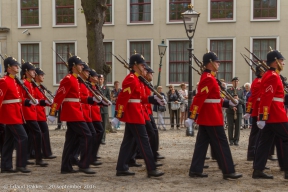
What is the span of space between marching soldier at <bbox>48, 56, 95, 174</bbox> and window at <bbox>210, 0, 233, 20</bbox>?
21216 mm

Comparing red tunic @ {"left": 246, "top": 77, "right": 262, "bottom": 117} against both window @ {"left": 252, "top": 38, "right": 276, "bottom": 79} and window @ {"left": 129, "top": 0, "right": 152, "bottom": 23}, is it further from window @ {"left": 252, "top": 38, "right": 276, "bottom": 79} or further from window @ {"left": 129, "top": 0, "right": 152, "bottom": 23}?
window @ {"left": 129, "top": 0, "right": 152, "bottom": 23}

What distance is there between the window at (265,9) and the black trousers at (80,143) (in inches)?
849

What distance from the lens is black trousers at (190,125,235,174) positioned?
Result: 10227 mm

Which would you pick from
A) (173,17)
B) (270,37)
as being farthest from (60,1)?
(270,37)

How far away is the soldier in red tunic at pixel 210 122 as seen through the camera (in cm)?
1021

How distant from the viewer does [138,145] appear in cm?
1054

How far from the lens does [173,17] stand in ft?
105

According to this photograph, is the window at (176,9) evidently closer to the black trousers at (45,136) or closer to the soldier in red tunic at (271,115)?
the black trousers at (45,136)

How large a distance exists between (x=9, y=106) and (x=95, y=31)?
950 centimetres

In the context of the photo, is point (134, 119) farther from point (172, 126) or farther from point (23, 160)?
point (172, 126)

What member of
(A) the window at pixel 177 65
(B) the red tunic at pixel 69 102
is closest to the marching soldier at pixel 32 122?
(B) the red tunic at pixel 69 102

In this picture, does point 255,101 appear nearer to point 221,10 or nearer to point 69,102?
Result: point 69,102

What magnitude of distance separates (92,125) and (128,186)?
2.25 meters

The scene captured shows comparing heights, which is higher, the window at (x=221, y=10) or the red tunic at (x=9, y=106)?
the window at (x=221, y=10)
